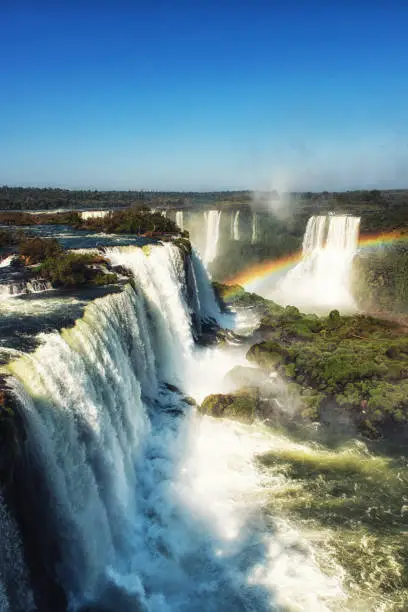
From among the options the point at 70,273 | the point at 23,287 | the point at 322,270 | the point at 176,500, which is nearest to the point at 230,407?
the point at 176,500

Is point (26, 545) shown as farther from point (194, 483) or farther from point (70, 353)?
point (194, 483)

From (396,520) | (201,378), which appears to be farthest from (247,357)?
(396,520)

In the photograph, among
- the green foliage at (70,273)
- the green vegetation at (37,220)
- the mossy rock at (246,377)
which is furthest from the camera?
the green vegetation at (37,220)

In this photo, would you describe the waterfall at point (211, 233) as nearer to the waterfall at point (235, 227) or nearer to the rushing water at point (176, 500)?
the waterfall at point (235, 227)

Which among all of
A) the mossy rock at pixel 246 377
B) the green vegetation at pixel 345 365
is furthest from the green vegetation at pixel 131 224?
the mossy rock at pixel 246 377

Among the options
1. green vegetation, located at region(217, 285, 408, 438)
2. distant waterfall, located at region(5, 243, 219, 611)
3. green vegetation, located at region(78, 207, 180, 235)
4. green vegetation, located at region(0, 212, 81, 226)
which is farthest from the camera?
green vegetation, located at region(0, 212, 81, 226)

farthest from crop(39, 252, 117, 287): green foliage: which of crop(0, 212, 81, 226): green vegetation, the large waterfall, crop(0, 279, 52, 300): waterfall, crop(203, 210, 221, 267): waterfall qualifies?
crop(203, 210, 221, 267): waterfall

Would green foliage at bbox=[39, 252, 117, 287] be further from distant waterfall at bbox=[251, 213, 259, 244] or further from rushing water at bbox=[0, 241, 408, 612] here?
distant waterfall at bbox=[251, 213, 259, 244]
